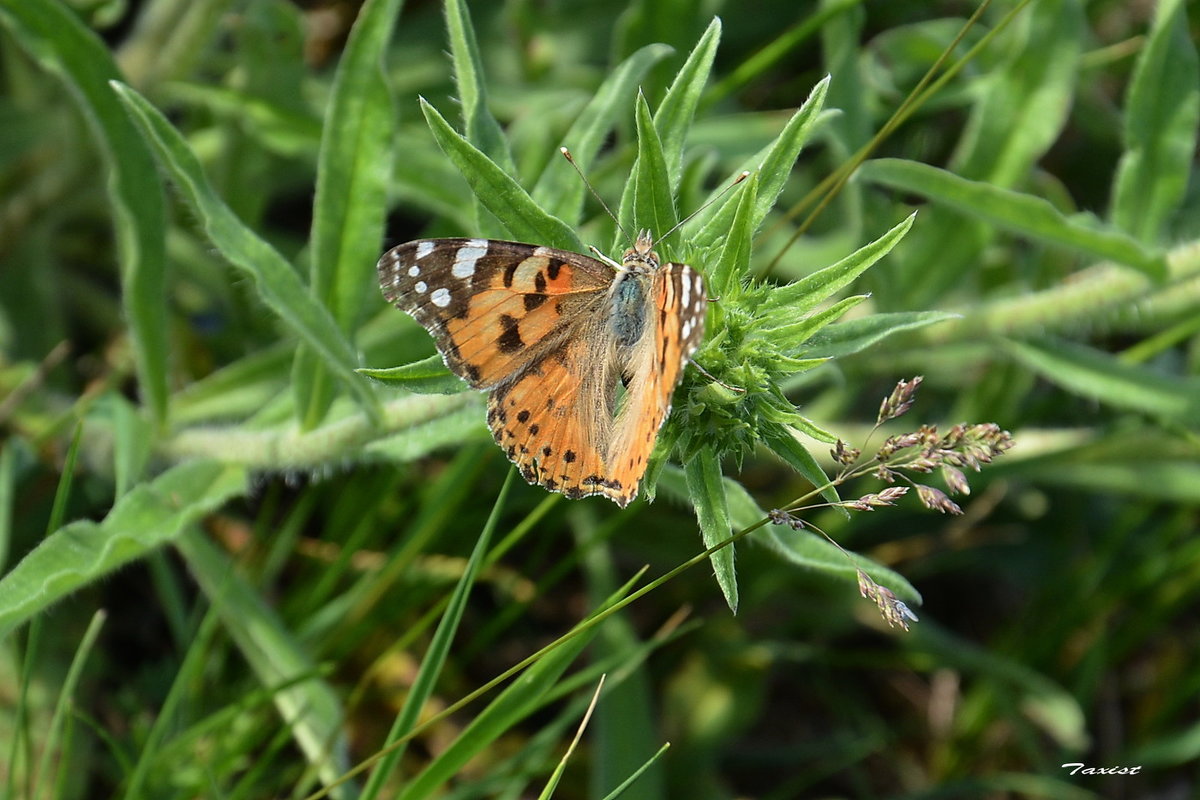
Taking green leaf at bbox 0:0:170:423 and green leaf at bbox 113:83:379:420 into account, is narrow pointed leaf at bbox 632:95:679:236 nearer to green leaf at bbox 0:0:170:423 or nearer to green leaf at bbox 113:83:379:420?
green leaf at bbox 113:83:379:420

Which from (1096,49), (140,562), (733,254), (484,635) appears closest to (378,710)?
(484,635)

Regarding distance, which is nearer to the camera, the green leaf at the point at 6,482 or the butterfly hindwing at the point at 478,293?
the butterfly hindwing at the point at 478,293

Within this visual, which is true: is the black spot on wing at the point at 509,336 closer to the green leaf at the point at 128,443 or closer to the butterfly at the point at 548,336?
the butterfly at the point at 548,336

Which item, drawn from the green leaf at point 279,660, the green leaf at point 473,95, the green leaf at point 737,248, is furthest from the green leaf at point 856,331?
the green leaf at point 279,660

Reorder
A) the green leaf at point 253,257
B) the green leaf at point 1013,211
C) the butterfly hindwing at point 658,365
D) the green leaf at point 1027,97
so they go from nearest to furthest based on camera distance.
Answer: the butterfly hindwing at point 658,365
the green leaf at point 253,257
the green leaf at point 1013,211
the green leaf at point 1027,97

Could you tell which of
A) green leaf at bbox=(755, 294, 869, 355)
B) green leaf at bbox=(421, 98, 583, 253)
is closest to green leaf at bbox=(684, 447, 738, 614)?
green leaf at bbox=(755, 294, 869, 355)

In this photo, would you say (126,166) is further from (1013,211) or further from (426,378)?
(1013,211)

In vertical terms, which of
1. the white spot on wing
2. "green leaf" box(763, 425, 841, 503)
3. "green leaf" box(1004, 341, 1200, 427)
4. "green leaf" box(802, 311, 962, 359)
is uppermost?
the white spot on wing
